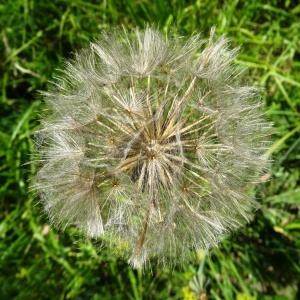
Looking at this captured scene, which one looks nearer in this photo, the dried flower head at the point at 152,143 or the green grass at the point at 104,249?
the dried flower head at the point at 152,143

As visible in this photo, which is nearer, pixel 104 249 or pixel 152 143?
pixel 152 143

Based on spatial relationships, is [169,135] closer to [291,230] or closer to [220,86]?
[220,86]

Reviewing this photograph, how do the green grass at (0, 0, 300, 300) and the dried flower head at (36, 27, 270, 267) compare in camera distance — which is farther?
the green grass at (0, 0, 300, 300)

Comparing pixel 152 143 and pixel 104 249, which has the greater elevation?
pixel 152 143

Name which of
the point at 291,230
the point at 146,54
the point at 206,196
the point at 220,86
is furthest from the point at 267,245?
the point at 146,54
